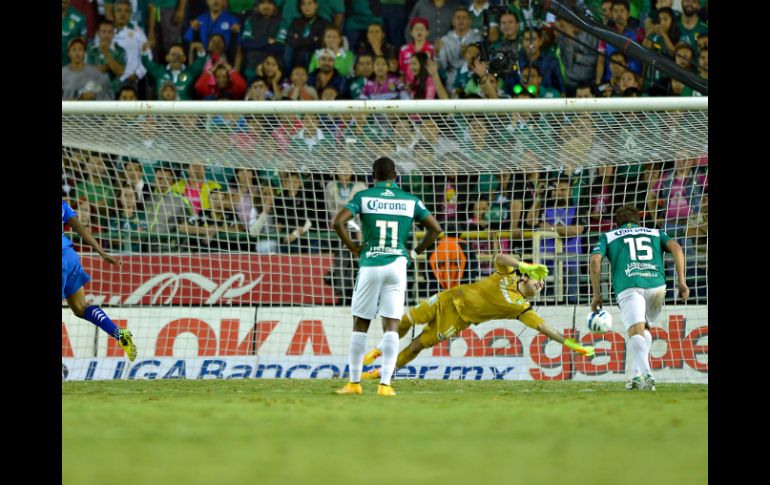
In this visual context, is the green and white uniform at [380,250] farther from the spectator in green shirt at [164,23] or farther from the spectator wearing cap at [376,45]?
the spectator in green shirt at [164,23]

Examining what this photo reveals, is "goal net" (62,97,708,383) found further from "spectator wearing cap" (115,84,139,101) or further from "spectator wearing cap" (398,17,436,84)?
"spectator wearing cap" (398,17,436,84)

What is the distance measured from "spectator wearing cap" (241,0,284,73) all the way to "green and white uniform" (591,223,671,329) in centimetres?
818

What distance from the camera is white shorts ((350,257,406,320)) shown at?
9.54m

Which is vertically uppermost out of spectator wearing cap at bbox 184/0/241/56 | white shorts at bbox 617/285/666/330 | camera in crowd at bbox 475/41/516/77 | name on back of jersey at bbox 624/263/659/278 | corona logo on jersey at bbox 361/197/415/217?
spectator wearing cap at bbox 184/0/241/56

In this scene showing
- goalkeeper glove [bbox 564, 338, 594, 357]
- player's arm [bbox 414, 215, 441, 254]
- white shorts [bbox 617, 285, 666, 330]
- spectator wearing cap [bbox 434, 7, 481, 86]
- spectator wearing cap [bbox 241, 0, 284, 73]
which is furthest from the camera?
spectator wearing cap [bbox 241, 0, 284, 73]

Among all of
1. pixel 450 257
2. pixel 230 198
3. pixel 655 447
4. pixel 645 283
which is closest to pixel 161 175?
pixel 230 198

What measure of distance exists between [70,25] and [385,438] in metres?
13.9

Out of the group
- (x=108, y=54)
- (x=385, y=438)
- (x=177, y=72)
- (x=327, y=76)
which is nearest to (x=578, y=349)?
(x=385, y=438)

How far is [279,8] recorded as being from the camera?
1769 cm

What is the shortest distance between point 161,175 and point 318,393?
17.7 ft

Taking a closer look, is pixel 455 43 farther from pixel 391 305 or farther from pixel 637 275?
pixel 391 305

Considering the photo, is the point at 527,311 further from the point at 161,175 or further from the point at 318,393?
the point at 161,175

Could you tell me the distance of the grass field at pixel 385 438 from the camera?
4.77 meters

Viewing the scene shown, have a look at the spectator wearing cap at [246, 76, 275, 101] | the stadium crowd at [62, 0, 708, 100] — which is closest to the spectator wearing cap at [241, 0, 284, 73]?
the stadium crowd at [62, 0, 708, 100]
